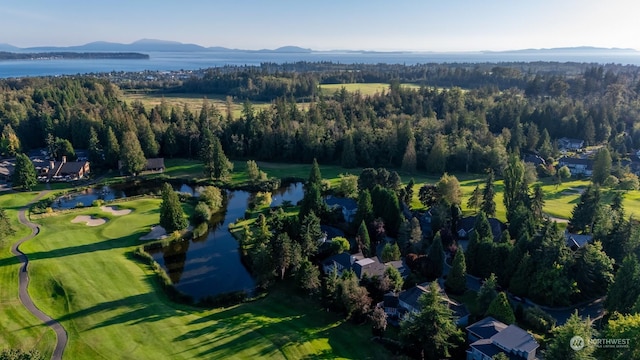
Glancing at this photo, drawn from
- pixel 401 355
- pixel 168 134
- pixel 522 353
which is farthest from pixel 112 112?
pixel 522 353

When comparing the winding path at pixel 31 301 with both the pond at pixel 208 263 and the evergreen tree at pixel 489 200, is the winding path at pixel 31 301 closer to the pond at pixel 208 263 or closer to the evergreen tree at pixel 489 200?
the pond at pixel 208 263

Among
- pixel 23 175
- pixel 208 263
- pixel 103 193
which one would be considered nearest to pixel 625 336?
pixel 208 263

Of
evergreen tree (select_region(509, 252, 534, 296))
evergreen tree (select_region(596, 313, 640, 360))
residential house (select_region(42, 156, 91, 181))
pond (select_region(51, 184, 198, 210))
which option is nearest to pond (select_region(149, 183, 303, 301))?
pond (select_region(51, 184, 198, 210))

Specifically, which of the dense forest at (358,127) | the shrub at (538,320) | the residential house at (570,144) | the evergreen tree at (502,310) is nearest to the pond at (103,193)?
the dense forest at (358,127)

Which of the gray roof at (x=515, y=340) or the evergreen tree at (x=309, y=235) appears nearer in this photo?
the gray roof at (x=515, y=340)

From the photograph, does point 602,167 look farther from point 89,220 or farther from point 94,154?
point 94,154

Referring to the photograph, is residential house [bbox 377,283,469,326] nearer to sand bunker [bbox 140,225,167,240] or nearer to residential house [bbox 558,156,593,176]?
sand bunker [bbox 140,225,167,240]
